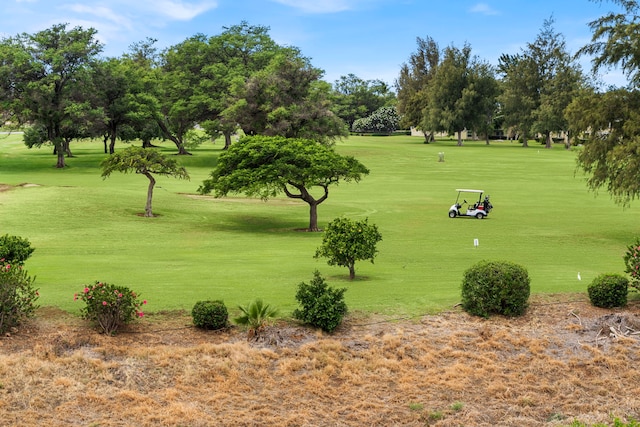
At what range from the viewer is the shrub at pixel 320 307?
1502cm

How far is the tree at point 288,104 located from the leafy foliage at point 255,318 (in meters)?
56.3

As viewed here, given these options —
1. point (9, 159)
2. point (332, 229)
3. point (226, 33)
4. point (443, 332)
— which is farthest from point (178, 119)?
point (443, 332)

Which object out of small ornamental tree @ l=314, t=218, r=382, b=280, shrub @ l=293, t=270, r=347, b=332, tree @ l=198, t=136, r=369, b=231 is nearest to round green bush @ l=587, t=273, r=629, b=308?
small ornamental tree @ l=314, t=218, r=382, b=280

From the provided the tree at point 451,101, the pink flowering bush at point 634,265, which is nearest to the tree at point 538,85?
the tree at point 451,101

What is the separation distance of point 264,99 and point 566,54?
69.7 meters

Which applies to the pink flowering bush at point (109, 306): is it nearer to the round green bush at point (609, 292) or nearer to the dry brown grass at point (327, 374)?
the dry brown grass at point (327, 374)

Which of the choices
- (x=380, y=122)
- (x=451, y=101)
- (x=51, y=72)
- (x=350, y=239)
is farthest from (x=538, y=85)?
(x=350, y=239)

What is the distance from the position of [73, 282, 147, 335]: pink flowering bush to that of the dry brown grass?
0.32 meters

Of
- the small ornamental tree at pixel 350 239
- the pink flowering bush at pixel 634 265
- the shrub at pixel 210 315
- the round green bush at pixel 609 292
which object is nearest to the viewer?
the shrub at pixel 210 315

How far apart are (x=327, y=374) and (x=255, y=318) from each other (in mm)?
2132

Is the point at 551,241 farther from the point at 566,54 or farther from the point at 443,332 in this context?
the point at 566,54

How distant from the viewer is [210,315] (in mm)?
14773

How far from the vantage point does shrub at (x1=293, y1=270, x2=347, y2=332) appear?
49.3 feet

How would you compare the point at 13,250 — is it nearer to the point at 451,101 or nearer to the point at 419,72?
the point at 451,101
